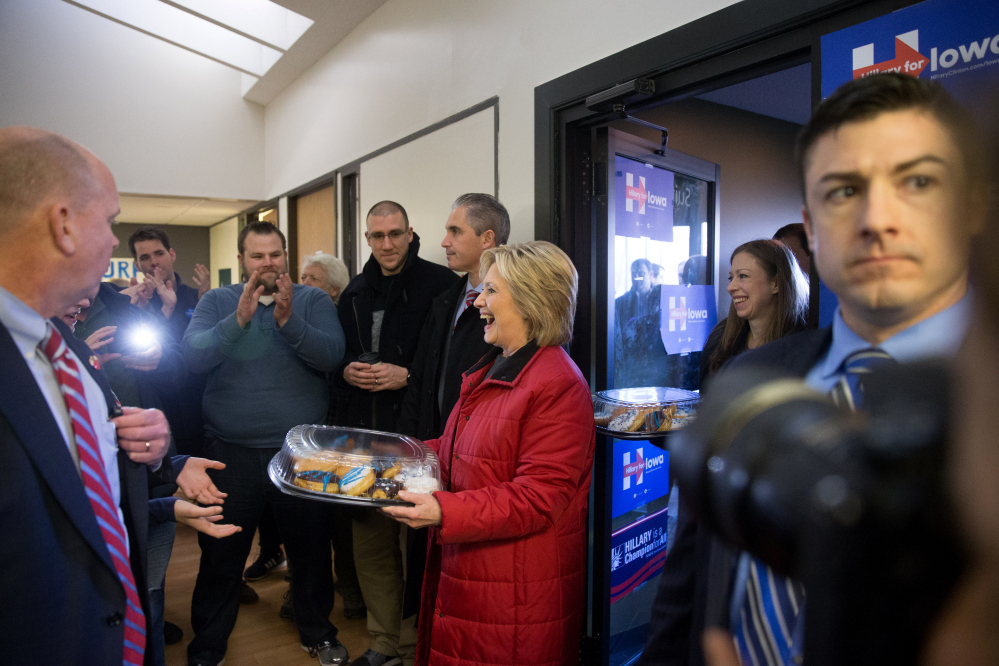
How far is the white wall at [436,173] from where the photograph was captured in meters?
2.94

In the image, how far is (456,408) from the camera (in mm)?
1754

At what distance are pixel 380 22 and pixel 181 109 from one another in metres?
2.93

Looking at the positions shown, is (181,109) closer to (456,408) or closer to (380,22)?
(380,22)

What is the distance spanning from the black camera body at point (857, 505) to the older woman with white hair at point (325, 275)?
3.41m

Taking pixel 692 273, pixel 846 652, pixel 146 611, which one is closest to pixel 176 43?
pixel 692 273

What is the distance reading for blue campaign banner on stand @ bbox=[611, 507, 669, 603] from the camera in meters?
2.56

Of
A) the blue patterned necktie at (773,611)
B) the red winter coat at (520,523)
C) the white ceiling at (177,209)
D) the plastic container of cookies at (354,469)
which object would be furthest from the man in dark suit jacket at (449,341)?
the white ceiling at (177,209)

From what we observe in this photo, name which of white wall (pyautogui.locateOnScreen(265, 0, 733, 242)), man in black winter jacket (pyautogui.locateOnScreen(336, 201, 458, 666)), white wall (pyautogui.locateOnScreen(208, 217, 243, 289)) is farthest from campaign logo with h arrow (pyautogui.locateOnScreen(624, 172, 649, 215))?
white wall (pyautogui.locateOnScreen(208, 217, 243, 289))

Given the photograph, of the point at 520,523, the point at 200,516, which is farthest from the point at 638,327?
the point at 200,516

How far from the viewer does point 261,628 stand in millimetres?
2830

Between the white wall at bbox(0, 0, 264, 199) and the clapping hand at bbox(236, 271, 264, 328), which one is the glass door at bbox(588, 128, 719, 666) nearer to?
the clapping hand at bbox(236, 271, 264, 328)

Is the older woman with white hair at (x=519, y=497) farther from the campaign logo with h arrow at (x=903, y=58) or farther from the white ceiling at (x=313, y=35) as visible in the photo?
the white ceiling at (x=313, y=35)

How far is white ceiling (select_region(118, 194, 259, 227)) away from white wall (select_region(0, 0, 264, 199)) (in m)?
0.24

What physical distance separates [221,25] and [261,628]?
4.52m
